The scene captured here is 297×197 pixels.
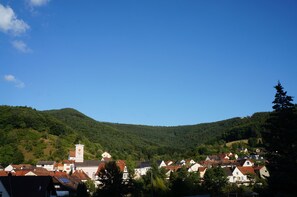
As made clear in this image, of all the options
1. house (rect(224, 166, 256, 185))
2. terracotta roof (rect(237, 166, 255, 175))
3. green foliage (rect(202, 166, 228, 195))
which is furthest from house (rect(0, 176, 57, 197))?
terracotta roof (rect(237, 166, 255, 175))

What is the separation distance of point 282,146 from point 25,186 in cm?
2998

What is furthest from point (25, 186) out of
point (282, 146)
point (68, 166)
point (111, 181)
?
point (68, 166)

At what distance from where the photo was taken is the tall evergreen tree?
28266 mm

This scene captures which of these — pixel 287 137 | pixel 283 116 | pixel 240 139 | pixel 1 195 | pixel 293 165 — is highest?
pixel 240 139

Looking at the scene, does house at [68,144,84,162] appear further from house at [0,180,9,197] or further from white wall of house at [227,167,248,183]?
house at [0,180,9,197]

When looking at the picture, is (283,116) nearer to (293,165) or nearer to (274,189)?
(293,165)

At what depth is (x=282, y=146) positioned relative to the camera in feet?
98.1

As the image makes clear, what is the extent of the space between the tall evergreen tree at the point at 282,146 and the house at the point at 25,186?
27.0 metres

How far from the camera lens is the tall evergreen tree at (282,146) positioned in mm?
28266

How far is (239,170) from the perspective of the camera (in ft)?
310

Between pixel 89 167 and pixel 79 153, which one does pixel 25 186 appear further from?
pixel 79 153

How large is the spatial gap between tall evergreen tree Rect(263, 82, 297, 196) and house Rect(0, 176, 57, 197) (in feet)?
88.5

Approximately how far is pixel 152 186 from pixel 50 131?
447 feet

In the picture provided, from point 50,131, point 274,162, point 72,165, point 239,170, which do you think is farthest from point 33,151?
point 274,162
